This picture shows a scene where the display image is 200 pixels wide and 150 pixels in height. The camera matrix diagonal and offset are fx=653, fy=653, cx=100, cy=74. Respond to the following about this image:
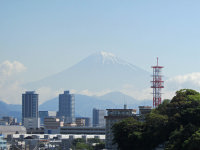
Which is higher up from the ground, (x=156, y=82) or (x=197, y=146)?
(x=156, y=82)

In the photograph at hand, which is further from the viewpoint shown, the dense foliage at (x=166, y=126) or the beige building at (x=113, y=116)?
the beige building at (x=113, y=116)

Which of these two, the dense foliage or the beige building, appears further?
the beige building

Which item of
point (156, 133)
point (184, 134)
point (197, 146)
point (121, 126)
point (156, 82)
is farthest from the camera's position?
point (156, 82)

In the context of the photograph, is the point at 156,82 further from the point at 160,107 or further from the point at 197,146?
the point at 197,146

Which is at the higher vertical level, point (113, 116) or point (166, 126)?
point (113, 116)

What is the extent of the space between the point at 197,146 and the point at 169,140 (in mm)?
10486

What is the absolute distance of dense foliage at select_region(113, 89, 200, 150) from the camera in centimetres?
10294

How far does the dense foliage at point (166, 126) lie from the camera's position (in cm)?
10294

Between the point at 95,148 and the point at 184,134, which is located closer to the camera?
the point at 184,134

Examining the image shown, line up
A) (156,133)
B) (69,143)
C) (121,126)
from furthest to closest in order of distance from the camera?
(69,143) → (121,126) → (156,133)

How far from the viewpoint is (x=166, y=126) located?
11025 centimetres

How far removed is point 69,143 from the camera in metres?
189

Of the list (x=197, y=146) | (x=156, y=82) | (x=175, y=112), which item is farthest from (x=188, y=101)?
(x=156, y=82)

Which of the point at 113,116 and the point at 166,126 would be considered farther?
the point at 113,116
